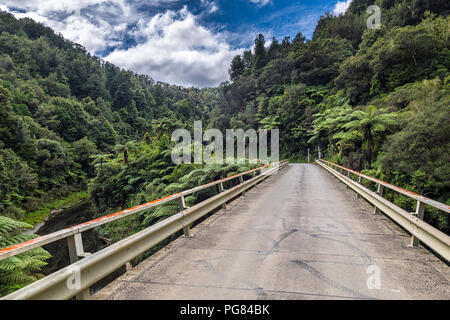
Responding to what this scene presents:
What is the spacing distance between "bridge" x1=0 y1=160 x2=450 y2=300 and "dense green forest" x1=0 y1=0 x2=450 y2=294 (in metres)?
2.46

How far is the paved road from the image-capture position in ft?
9.86

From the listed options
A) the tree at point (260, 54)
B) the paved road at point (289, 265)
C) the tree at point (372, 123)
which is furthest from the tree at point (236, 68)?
the paved road at point (289, 265)

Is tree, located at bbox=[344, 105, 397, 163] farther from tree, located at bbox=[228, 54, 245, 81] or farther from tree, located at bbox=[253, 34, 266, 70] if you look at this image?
tree, located at bbox=[228, 54, 245, 81]

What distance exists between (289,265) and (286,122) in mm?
47094

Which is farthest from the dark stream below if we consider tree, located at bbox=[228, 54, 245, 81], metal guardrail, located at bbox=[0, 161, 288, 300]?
tree, located at bbox=[228, 54, 245, 81]

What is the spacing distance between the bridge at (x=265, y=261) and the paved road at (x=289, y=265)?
0.5 inches

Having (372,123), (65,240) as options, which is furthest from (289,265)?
(65,240)

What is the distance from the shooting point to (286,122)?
48.7 meters

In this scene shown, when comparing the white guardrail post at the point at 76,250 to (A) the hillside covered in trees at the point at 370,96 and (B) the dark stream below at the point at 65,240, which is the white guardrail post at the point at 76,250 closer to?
(B) the dark stream below at the point at 65,240

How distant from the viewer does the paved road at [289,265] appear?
9.86ft
